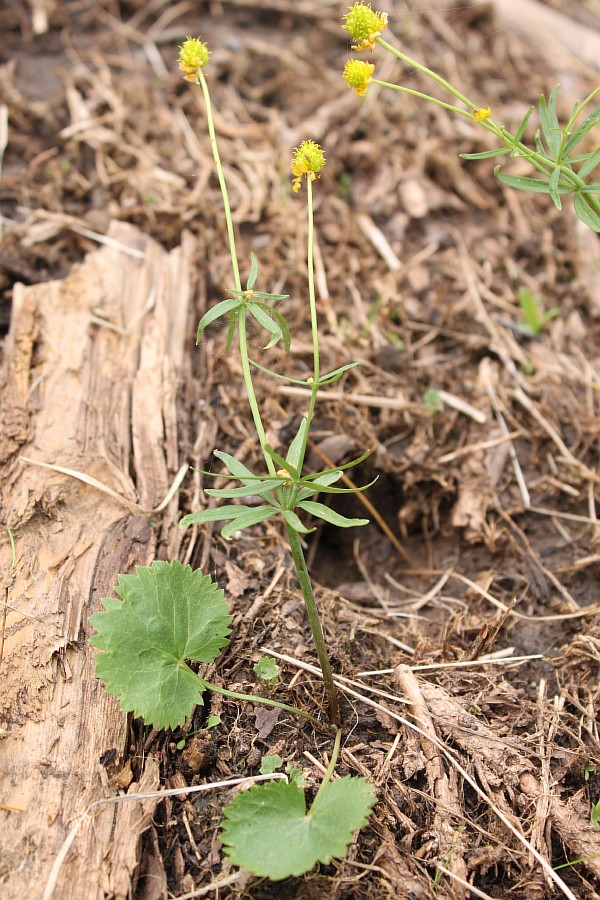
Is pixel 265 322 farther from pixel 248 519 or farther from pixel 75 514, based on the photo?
pixel 75 514

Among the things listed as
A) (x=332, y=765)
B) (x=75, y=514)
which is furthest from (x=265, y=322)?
(x=332, y=765)

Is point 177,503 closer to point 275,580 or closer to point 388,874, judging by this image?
point 275,580

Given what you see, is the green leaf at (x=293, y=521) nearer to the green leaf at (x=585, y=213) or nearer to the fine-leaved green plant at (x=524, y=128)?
the fine-leaved green plant at (x=524, y=128)

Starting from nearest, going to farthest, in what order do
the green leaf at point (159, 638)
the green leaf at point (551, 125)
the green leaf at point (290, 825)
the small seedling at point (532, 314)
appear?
the green leaf at point (290, 825) < the green leaf at point (159, 638) < the green leaf at point (551, 125) < the small seedling at point (532, 314)

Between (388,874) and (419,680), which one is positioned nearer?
(388,874)

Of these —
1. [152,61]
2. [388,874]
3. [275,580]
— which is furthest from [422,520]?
[152,61]

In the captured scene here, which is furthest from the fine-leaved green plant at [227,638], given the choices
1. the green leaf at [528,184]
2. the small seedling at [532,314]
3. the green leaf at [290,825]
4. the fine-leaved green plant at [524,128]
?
the small seedling at [532,314]

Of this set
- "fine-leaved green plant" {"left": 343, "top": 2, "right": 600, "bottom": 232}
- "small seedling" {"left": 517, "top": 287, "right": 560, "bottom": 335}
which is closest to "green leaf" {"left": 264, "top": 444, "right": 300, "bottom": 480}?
"fine-leaved green plant" {"left": 343, "top": 2, "right": 600, "bottom": 232}
